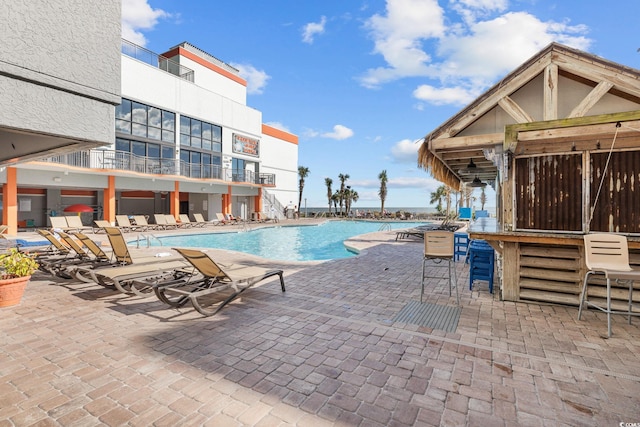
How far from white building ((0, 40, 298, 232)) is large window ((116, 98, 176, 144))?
0.06m

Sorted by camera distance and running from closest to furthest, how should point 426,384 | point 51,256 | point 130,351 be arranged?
point 426,384
point 130,351
point 51,256

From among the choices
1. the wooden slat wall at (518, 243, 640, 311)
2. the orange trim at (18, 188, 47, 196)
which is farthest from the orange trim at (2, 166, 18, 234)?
the wooden slat wall at (518, 243, 640, 311)

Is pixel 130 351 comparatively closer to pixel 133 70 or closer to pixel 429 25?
pixel 429 25

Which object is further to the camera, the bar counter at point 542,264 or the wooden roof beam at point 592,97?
the wooden roof beam at point 592,97

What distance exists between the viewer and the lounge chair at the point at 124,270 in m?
4.96

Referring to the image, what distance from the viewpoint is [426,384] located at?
2588 millimetres

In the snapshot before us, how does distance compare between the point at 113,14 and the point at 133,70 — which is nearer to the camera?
the point at 113,14

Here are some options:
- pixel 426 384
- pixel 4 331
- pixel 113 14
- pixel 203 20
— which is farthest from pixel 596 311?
pixel 203 20

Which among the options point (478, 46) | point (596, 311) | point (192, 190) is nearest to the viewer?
point (596, 311)

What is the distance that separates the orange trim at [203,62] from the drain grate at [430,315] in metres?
26.0

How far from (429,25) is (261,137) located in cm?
2293

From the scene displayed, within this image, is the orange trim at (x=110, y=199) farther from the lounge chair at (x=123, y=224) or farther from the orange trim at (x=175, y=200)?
the orange trim at (x=175, y=200)

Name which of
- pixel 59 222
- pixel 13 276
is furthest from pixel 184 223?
pixel 13 276

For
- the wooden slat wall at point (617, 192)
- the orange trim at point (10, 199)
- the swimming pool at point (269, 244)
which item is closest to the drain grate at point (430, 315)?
the wooden slat wall at point (617, 192)
